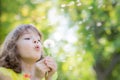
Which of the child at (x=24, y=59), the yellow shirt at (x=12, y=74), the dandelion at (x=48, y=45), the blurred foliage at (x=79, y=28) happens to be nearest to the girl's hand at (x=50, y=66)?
the child at (x=24, y=59)

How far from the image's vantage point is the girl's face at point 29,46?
248cm

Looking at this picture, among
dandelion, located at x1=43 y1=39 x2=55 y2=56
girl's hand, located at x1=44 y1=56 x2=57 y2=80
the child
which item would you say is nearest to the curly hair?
the child

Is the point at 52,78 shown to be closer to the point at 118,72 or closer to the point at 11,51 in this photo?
the point at 11,51

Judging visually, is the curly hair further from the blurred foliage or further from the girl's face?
the blurred foliage

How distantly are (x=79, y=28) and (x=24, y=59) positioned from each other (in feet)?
14.0

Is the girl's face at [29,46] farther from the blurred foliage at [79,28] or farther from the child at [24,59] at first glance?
the blurred foliage at [79,28]

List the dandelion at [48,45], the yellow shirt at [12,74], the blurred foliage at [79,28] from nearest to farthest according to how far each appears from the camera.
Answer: the yellow shirt at [12,74], the dandelion at [48,45], the blurred foliage at [79,28]

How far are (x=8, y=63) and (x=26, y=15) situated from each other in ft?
19.3

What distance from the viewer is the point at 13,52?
8.29 feet

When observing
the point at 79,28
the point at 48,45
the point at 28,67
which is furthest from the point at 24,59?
the point at 79,28

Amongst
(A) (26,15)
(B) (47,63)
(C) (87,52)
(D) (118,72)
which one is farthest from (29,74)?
(D) (118,72)

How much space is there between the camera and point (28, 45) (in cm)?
250

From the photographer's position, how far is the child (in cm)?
247

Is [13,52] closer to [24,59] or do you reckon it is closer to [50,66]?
[24,59]
